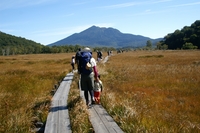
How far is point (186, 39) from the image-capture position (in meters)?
109

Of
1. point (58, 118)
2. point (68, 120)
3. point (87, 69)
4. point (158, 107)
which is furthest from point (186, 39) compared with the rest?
point (68, 120)

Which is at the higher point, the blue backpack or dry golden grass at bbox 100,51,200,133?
the blue backpack

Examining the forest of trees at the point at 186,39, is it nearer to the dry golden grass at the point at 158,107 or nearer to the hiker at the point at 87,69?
the dry golden grass at the point at 158,107

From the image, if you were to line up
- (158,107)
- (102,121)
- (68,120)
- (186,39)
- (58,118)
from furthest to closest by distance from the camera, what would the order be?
(186,39)
(158,107)
(58,118)
(68,120)
(102,121)

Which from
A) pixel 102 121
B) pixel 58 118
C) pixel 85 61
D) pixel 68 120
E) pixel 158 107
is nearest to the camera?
pixel 102 121

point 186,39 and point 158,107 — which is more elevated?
point 186,39

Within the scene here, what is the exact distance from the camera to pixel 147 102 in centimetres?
1302

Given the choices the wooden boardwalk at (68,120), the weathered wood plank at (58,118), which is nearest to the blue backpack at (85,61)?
the wooden boardwalk at (68,120)

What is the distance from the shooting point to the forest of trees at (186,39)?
344 feet

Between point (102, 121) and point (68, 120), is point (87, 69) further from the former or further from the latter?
point (102, 121)

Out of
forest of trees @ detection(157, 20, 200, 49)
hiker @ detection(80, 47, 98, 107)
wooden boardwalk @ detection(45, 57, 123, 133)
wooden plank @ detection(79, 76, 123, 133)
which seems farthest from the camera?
forest of trees @ detection(157, 20, 200, 49)

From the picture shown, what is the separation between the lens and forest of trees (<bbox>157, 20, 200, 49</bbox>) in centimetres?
10475

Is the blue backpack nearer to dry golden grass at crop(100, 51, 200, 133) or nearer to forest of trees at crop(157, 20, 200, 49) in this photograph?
dry golden grass at crop(100, 51, 200, 133)

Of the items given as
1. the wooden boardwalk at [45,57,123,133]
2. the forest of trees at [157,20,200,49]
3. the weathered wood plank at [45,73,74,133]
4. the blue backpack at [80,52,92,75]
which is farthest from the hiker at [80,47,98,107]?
the forest of trees at [157,20,200,49]
